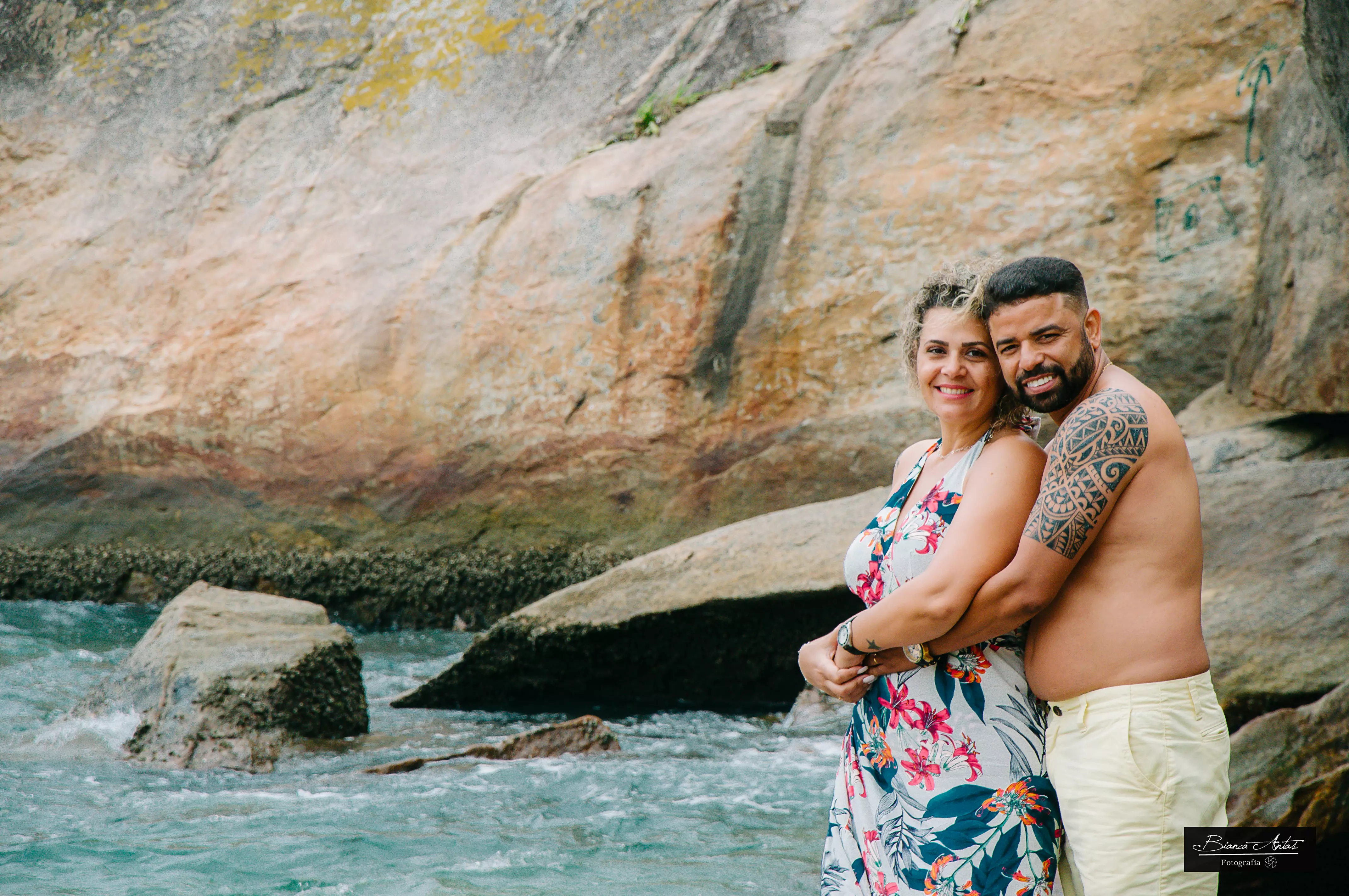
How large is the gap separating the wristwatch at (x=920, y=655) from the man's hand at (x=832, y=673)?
0.37 feet

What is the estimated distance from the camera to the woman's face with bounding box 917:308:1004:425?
2232mm

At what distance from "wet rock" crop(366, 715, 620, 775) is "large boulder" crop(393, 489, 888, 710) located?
76cm

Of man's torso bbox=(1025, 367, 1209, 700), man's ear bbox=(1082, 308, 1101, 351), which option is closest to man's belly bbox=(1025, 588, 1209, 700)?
man's torso bbox=(1025, 367, 1209, 700)

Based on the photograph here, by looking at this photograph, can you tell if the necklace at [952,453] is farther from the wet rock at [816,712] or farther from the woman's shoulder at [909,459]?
the wet rock at [816,712]

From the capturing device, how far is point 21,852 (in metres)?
3.65

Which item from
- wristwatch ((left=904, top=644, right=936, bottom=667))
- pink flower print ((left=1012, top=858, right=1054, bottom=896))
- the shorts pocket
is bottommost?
pink flower print ((left=1012, top=858, right=1054, bottom=896))

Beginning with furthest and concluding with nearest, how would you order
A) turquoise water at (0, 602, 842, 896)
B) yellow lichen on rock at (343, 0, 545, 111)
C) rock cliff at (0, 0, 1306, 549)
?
yellow lichen on rock at (343, 0, 545, 111)
rock cliff at (0, 0, 1306, 549)
turquoise water at (0, 602, 842, 896)

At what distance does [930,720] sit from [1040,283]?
843 mm

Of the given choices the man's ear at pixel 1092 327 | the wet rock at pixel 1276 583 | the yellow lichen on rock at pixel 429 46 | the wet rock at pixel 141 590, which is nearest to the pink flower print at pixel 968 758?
the man's ear at pixel 1092 327

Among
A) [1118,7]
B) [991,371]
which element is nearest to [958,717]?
[991,371]

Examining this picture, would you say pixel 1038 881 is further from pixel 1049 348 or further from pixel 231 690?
pixel 231 690

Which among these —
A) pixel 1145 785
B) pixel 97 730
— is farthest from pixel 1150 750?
pixel 97 730

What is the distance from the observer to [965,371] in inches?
87.9

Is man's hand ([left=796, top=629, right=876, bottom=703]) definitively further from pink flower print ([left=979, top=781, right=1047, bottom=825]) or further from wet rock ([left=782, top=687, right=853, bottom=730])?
wet rock ([left=782, top=687, right=853, bottom=730])
